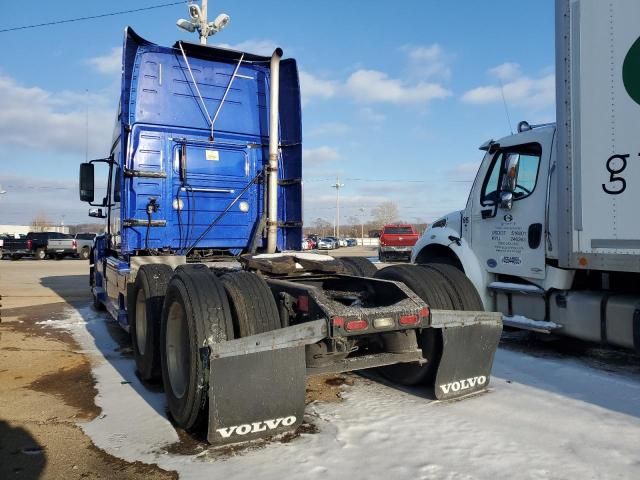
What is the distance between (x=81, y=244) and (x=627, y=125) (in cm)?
3420

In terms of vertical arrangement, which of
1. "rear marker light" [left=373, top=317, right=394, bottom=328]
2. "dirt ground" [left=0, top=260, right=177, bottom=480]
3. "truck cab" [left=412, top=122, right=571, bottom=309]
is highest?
"truck cab" [left=412, top=122, right=571, bottom=309]

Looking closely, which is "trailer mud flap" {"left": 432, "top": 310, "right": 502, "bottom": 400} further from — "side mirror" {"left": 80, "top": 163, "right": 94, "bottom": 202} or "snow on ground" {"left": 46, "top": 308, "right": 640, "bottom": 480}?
"side mirror" {"left": 80, "top": 163, "right": 94, "bottom": 202}

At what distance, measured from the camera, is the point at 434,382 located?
432 cm

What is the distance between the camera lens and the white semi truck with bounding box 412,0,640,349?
452 centimetres

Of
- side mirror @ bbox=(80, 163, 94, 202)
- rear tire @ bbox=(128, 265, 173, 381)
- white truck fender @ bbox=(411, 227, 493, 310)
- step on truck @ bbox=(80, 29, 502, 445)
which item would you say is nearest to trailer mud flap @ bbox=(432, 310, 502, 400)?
step on truck @ bbox=(80, 29, 502, 445)

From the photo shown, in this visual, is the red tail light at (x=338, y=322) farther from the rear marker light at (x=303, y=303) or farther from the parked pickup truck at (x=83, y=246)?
the parked pickup truck at (x=83, y=246)

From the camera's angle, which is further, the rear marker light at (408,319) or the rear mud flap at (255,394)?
the rear marker light at (408,319)

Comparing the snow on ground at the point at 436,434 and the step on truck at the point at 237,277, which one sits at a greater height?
the step on truck at the point at 237,277

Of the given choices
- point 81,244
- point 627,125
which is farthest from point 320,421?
point 81,244

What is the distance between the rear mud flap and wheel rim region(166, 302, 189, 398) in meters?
0.67

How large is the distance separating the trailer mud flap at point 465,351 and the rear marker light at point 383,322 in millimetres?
473

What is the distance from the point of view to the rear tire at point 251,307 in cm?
368

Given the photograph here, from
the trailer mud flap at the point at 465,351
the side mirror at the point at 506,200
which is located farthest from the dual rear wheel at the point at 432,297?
the side mirror at the point at 506,200

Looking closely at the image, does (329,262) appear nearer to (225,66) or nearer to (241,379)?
(241,379)
